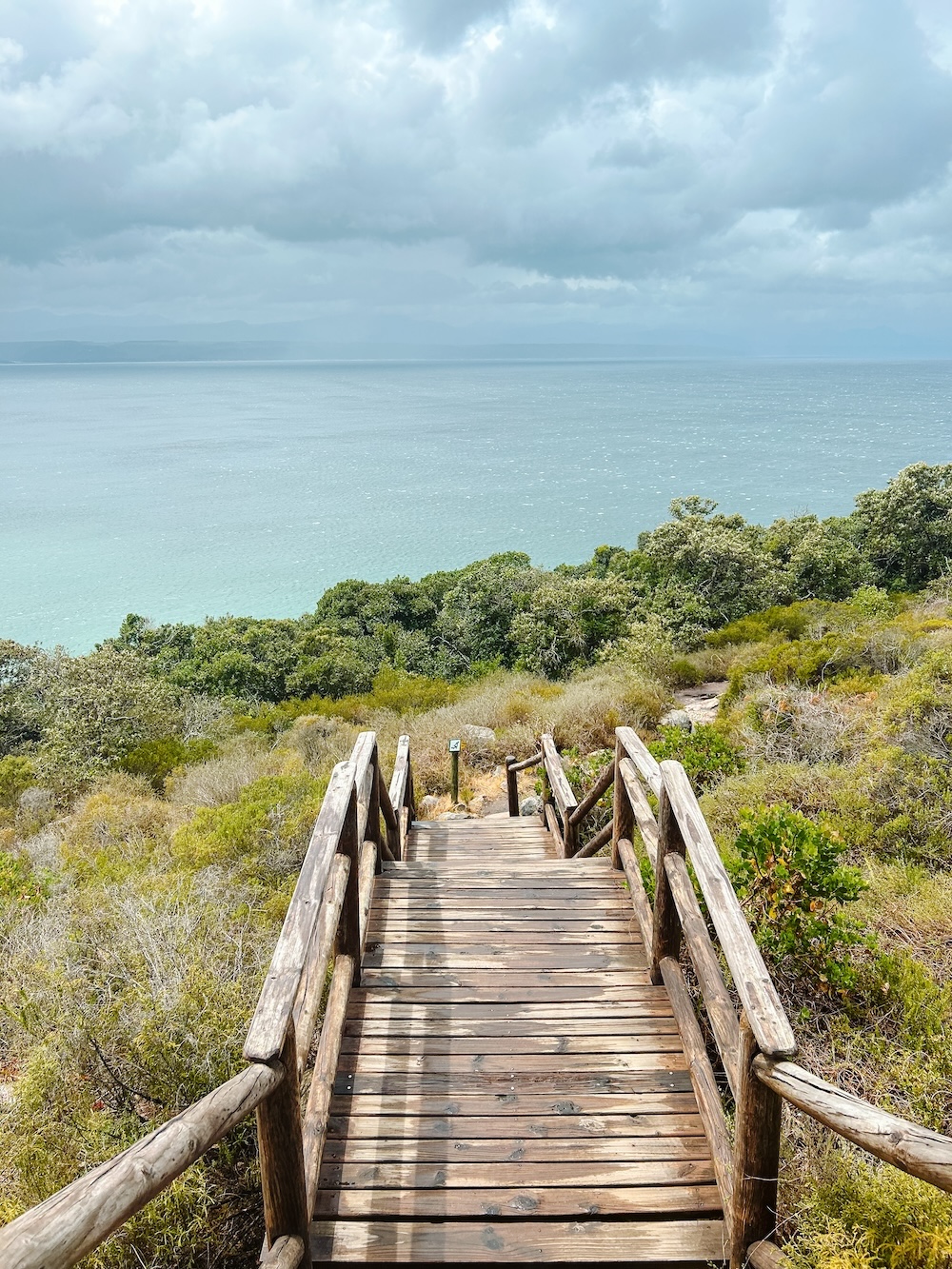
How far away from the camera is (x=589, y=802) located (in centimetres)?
590

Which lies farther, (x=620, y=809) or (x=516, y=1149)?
(x=620, y=809)

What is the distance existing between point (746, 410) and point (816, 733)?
445ft

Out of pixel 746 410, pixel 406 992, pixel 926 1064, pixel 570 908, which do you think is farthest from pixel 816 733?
pixel 746 410

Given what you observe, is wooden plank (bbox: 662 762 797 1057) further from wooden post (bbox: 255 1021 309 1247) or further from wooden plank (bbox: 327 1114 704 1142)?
wooden post (bbox: 255 1021 309 1247)

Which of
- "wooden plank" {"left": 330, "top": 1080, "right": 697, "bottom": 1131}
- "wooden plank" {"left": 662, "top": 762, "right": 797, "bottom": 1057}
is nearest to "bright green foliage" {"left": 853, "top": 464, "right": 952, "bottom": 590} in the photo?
"wooden plank" {"left": 662, "top": 762, "right": 797, "bottom": 1057}

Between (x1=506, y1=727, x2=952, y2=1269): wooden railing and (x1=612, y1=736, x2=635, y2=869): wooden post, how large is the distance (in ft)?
1.23

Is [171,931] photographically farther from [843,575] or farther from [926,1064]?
[843,575]

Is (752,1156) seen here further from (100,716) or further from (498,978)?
(100,716)

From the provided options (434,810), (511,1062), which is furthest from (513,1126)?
(434,810)

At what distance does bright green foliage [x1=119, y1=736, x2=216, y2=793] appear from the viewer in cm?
1212

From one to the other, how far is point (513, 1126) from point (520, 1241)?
0.42 metres

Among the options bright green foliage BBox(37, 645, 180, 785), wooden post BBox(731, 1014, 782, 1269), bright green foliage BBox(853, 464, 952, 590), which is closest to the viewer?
wooden post BBox(731, 1014, 782, 1269)

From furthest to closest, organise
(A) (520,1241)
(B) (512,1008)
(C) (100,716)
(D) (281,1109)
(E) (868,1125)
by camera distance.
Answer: (C) (100,716) → (B) (512,1008) → (A) (520,1241) → (D) (281,1109) → (E) (868,1125)

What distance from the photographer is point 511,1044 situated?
3.36m
